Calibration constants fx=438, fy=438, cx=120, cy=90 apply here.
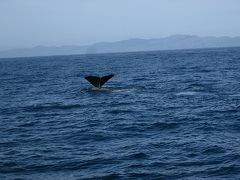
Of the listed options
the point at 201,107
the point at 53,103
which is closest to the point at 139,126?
the point at 201,107

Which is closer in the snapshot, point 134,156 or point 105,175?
point 105,175

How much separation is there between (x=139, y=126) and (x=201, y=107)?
7376 millimetres

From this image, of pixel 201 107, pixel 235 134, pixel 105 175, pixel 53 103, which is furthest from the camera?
pixel 53 103

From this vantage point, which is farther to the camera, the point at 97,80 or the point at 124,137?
the point at 97,80

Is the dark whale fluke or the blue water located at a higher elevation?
the dark whale fluke

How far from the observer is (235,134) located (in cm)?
2106

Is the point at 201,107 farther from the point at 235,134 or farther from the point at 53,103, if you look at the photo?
the point at 53,103

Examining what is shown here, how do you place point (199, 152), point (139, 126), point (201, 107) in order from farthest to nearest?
point (201, 107) → point (139, 126) → point (199, 152)

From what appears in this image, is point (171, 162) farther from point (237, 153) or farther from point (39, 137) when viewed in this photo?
point (39, 137)

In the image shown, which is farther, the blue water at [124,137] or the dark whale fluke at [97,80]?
the dark whale fluke at [97,80]

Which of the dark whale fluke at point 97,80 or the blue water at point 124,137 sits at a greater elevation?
the dark whale fluke at point 97,80

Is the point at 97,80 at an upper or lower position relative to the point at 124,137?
upper

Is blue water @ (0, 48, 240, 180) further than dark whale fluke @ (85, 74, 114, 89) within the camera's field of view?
No

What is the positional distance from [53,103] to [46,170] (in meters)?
19.7
